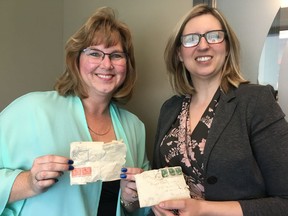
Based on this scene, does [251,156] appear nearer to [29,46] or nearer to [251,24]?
[251,24]

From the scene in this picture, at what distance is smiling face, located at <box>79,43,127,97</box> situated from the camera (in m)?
1.34

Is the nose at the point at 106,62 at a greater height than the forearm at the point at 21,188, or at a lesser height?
greater

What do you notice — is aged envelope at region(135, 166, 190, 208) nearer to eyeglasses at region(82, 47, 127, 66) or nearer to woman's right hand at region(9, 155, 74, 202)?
woman's right hand at region(9, 155, 74, 202)

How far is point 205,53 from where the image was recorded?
1.27m

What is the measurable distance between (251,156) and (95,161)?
59 cm

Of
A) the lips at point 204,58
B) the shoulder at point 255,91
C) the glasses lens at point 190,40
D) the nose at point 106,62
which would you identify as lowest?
the shoulder at point 255,91

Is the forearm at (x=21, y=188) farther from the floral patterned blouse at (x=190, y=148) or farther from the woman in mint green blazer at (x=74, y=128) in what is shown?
the floral patterned blouse at (x=190, y=148)

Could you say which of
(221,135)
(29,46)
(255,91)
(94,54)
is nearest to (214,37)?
(255,91)

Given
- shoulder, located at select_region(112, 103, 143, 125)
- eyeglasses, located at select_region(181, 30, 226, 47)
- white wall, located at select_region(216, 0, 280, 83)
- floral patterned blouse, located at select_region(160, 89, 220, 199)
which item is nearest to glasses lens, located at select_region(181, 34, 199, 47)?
eyeglasses, located at select_region(181, 30, 226, 47)

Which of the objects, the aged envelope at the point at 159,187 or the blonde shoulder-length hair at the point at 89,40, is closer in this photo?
the aged envelope at the point at 159,187

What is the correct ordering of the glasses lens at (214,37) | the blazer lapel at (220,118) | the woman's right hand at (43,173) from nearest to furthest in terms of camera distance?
1. the woman's right hand at (43,173)
2. the blazer lapel at (220,118)
3. the glasses lens at (214,37)

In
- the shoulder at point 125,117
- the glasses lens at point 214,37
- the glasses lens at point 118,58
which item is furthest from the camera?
the shoulder at point 125,117

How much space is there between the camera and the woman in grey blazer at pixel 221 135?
42.6 inches

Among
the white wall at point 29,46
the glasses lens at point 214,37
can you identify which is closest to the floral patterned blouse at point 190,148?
the glasses lens at point 214,37
